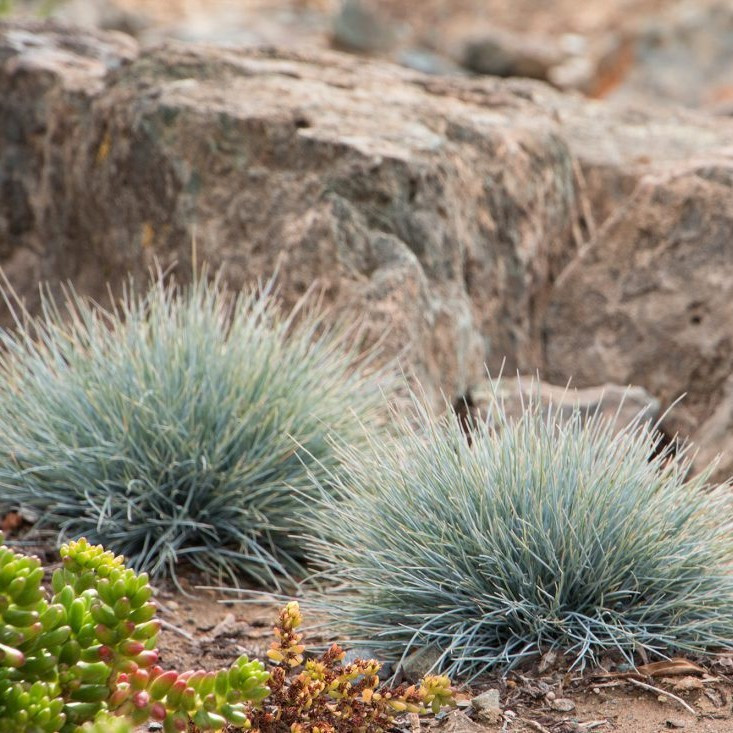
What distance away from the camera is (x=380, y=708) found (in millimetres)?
2430

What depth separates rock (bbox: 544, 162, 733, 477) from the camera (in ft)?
16.4

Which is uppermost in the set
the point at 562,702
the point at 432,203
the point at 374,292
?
the point at 432,203

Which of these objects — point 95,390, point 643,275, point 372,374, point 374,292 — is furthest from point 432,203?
point 95,390

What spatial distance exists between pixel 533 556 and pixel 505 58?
14.2 m

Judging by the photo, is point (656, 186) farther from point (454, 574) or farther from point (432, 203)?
point (454, 574)

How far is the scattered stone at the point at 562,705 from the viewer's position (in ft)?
8.66

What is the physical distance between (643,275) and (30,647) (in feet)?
12.7

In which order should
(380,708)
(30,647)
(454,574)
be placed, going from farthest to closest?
(454,574) → (380,708) → (30,647)

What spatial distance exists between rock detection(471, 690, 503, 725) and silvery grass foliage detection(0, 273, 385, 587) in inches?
40.0

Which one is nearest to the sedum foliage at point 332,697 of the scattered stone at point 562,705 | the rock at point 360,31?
the scattered stone at point 562,705

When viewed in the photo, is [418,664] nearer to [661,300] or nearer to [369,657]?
[369,657]

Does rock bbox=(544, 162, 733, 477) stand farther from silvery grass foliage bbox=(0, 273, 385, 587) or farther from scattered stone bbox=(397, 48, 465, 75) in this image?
scattered stone bbox=(397, 48, 465, 75)

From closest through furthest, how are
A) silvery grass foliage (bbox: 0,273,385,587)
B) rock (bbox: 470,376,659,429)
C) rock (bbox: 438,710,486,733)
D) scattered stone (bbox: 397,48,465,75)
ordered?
rock (bbox: 438,710,486,733)
silvery grass foliage (bbox: 0,273,385,587)
rock (bbox: 470,376,659,429)
scattered stone (bbox: 397,48,465,75)

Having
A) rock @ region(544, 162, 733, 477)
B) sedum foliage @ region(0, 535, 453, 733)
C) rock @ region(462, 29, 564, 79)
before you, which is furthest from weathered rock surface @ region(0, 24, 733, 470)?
rock @ region(462, 29, 564, 79)
